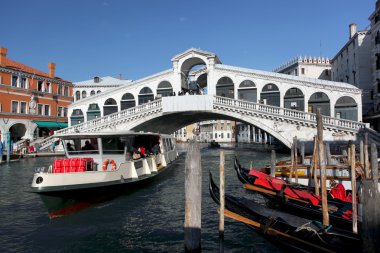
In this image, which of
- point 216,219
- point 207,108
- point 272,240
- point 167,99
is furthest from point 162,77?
point 272,240

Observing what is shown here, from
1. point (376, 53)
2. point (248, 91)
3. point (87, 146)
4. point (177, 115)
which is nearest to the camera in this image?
point (87, 146)

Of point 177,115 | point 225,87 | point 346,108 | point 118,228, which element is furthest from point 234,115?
point 118,228

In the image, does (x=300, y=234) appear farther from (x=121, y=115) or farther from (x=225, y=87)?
(x=225, y=87)

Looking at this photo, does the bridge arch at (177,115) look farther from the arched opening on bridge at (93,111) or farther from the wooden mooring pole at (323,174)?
the wooden mooring pole at (323,174)

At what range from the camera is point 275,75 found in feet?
76.8

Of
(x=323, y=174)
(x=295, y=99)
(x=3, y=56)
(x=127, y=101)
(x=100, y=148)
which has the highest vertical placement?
(x=3, y=56)

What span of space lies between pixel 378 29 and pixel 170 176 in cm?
1904

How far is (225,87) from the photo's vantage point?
2456cm

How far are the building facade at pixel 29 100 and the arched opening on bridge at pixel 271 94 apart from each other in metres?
20.4

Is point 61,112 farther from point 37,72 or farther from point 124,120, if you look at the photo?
point 124,120

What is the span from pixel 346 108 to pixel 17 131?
95.4 ft

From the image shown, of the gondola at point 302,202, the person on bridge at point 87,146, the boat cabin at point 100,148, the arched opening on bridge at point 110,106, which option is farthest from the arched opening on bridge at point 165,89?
the gondola at point 302,202

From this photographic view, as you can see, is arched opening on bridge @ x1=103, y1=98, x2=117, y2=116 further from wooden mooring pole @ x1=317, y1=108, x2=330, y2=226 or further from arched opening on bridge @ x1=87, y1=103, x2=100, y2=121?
wooden mooring pole @ x1=317, y1=108, x2=330, y2=226

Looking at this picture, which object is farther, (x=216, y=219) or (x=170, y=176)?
(x=170, y=176)
